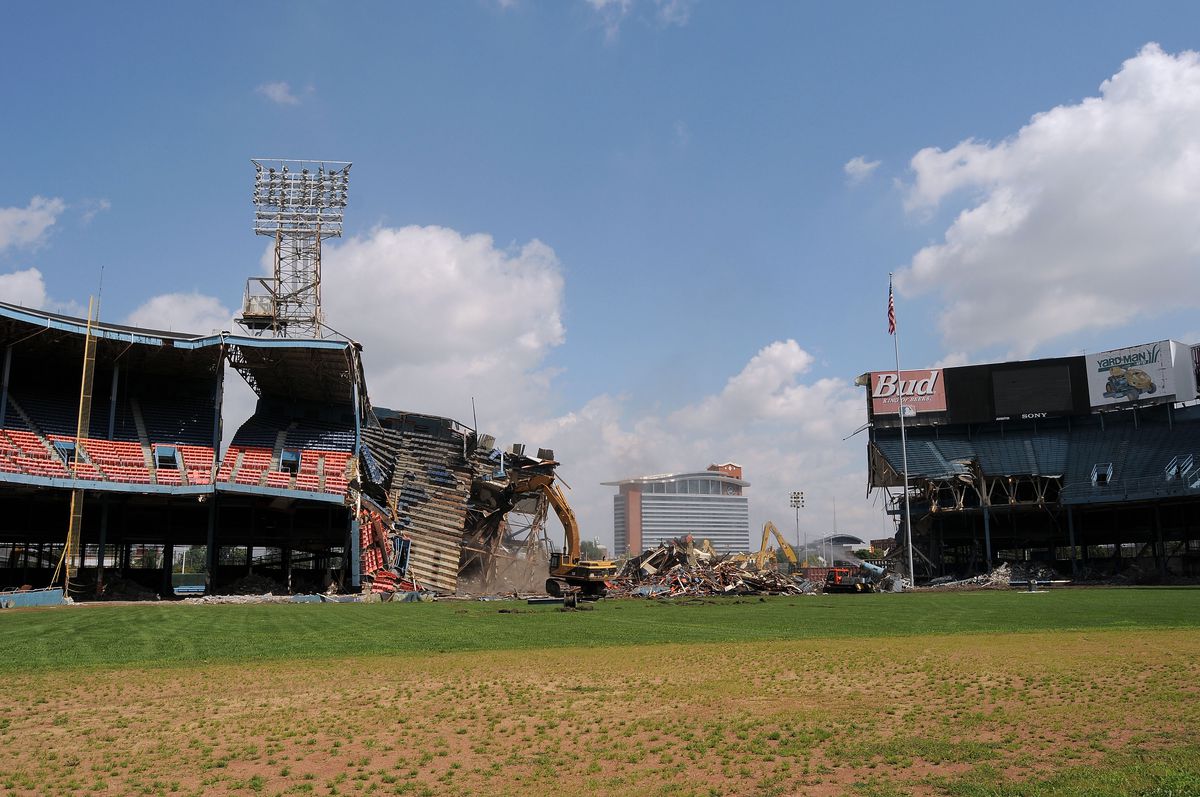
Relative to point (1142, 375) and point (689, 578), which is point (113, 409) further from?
point (1142, 375)

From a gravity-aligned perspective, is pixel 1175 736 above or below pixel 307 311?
below

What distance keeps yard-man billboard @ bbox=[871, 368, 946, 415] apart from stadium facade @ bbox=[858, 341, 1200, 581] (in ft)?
0.34

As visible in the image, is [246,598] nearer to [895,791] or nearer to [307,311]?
[307,311]

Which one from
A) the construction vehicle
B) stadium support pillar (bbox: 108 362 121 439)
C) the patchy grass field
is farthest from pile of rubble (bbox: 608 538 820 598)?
stadium support pillar (bbox: 108 362 121 439)

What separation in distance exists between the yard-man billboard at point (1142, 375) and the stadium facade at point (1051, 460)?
0.30ft

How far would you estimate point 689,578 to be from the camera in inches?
2194

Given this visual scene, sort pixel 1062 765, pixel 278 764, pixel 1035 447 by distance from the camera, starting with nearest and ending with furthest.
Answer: pixel 1062 765, pixel 278 764, pixel 1035 447

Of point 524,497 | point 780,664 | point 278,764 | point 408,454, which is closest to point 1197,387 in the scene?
point 524,497

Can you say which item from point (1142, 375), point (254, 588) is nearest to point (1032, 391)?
point (1142, 375)

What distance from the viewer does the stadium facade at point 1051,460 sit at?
7106 cm

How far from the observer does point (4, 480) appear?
139 feet

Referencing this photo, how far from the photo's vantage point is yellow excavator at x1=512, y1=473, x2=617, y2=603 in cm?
4856

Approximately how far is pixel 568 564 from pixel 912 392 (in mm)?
47916

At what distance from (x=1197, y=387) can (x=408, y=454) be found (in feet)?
226
